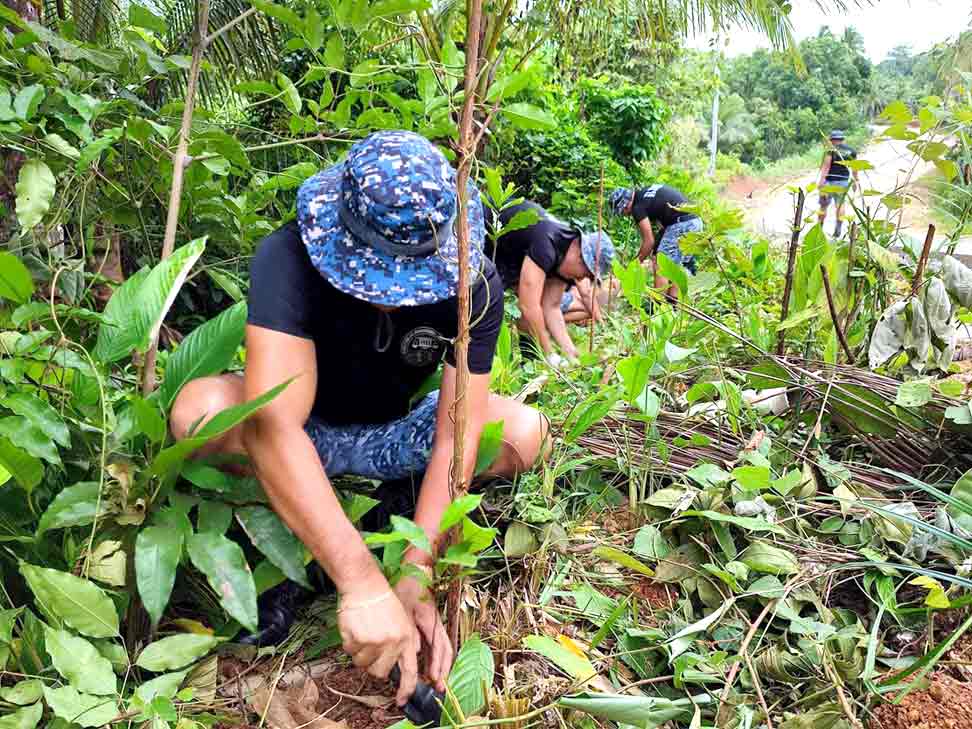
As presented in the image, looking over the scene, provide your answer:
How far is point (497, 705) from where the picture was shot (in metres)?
1.17

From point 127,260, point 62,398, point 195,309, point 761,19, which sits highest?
point 761,19

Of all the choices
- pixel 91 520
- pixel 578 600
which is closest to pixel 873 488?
pixel 578 600

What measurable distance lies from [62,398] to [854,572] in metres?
1.59

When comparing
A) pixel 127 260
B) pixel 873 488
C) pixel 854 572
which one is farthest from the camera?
pixel 127 260

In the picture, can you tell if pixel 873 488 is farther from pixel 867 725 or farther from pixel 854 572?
pixel 867 725

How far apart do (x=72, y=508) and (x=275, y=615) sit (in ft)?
1.48

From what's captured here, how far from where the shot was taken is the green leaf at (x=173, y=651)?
1.21 meters

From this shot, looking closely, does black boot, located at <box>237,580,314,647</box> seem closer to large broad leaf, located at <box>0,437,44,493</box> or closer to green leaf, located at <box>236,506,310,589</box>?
green leaf, located at <box>236,506,310,589</box>

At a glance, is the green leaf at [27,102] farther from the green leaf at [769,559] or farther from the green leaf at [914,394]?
the green leaf at [914,394]

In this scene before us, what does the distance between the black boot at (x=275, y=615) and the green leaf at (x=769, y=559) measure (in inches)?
36.0

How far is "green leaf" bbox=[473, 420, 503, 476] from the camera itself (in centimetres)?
142

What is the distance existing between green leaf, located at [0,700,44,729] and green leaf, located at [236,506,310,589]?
1.26ft

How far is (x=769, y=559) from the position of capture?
153cm

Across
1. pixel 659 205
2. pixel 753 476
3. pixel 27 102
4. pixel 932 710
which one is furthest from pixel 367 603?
pixel 659 205
